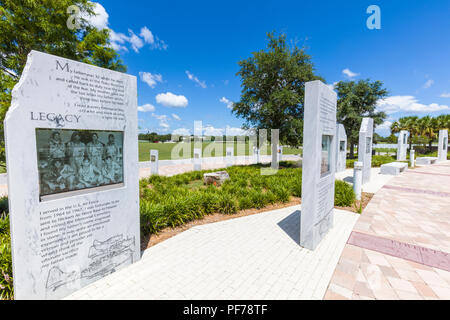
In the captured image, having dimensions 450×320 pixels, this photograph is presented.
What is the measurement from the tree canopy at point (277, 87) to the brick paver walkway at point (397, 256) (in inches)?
364

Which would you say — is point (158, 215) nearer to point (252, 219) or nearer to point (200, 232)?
point (200, 232)

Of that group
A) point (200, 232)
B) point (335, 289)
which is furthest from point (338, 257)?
point (200, 232)

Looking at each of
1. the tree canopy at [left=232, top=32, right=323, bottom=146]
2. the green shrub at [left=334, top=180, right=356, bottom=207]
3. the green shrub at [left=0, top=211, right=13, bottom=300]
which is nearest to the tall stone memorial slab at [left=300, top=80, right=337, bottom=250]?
the green shrub at [left=334, top=180, right=356, bottom=207]

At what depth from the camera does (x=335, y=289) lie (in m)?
2.90

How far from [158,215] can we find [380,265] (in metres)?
4.56

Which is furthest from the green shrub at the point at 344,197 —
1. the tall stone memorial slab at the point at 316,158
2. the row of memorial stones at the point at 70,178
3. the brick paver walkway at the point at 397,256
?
the row of memorial stones at the point at 70,178

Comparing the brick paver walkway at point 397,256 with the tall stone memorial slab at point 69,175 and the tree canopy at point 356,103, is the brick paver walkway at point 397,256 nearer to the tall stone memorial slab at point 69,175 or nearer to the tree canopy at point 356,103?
the tall stone memorial slab at point 69,175

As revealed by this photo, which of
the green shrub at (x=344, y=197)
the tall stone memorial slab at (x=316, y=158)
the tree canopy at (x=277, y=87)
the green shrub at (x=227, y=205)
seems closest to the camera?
the tall stone memorial slab at (x=316, y=158)

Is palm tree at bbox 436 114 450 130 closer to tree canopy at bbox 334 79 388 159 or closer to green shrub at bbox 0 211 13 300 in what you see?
tree canopy at bbox 334 79 388 159

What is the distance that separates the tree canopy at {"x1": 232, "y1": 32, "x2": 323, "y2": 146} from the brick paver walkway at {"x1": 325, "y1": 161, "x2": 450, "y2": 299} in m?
9.25

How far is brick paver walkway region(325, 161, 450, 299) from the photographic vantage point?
9.51ft

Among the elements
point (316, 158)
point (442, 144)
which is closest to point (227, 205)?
point (316, 158)

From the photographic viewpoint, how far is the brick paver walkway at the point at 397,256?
9.51 feet

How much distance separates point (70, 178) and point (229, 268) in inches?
110
